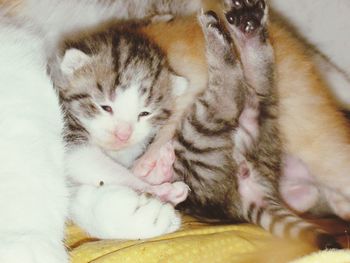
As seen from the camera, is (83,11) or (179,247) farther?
(83,11)

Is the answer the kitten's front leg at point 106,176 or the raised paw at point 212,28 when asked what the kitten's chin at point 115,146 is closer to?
the kitten's front leg at point 106,176

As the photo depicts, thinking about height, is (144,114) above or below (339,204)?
above

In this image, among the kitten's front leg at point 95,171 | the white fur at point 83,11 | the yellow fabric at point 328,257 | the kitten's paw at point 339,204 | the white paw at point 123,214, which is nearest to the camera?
the yellow fabric at point 328,257

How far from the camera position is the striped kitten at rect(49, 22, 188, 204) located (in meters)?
1.46

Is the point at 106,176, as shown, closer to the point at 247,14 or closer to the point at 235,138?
the point at 235,138

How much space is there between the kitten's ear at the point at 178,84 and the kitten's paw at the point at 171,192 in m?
0.27

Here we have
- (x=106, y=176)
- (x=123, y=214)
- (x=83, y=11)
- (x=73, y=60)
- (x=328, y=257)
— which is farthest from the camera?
(x=83, y=11)

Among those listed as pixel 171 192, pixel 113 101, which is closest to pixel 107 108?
pixel 113 101

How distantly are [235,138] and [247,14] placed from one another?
315mm

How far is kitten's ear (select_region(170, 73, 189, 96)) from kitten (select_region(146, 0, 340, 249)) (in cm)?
8

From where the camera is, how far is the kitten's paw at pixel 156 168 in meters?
1.52

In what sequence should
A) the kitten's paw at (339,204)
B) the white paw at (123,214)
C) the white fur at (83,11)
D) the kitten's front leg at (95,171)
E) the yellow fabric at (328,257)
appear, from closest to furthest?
→ the yellow fabric at (328,257) < the white paw at (123,214) < the kitten's front leg at (95,171) < the kitten's paw at (339,204) < the white fur at (83,11)

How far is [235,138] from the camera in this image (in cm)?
154

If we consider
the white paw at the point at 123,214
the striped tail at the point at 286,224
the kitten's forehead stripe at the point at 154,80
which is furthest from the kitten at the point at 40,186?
the striped tail at the point at 286,224
